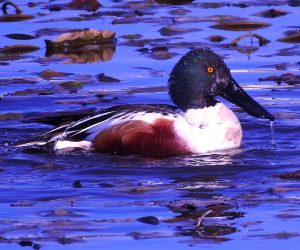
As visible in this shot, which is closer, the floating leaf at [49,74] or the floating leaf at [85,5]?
the floating leaf at [49,74]

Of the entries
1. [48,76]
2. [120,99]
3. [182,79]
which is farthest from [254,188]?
[48,76]

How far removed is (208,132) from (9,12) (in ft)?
17.6

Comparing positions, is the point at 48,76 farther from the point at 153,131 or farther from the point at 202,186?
the point at 202,186

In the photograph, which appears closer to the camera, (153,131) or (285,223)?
(285,223)

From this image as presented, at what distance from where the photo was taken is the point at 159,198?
838 centimetres

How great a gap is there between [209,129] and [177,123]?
0.27 metres

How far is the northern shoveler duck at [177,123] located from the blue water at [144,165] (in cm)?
14

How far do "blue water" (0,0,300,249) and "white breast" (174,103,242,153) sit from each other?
0.12m

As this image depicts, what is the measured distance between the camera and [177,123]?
1006cm

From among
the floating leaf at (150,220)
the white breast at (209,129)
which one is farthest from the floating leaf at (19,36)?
the floating leaf at (150,220)

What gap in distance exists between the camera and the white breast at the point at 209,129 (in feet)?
33.1

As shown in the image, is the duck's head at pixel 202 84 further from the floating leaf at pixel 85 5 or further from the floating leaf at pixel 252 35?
the floating leaf at pixel 85 5

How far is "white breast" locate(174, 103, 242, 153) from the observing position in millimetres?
10078

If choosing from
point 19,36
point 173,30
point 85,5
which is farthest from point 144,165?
point 85,5
